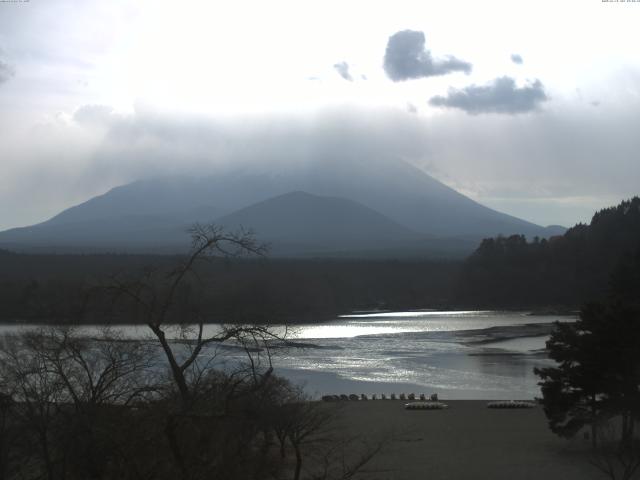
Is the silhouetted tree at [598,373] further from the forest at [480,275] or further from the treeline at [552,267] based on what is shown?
the treeline at [552,267]

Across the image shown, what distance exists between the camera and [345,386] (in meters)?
23.3

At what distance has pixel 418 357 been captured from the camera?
3075cm

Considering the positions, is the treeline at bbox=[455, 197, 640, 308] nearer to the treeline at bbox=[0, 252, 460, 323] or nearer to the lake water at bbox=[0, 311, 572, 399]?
the treeline at bbox=[0, 252, 460, 323]

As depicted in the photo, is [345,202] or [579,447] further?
[345,202]

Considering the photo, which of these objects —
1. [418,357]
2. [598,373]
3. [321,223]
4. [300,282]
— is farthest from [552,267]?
[321,223]

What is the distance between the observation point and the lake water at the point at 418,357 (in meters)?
23.0

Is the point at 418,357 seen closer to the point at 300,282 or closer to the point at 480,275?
the point at 300,282

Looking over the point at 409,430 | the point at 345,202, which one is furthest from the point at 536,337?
the point at 345,202

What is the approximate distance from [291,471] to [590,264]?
2119 inches

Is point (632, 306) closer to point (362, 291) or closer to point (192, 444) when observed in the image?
point (192, 444)

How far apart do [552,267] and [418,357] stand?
1439 inches

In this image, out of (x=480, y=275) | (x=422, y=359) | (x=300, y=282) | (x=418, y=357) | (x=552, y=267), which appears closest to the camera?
(x=422, y=359)

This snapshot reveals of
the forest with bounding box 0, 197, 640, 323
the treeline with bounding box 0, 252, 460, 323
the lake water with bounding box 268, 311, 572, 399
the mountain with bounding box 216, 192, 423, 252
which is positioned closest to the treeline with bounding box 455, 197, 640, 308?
the forest with bounding box 0, 197, 640, 323

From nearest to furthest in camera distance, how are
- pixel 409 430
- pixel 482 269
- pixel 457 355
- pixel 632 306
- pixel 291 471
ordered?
pixel 291 471 → pixel 632 306 → pixel 409 430 → pixel 457 355 → pixel 482 269
